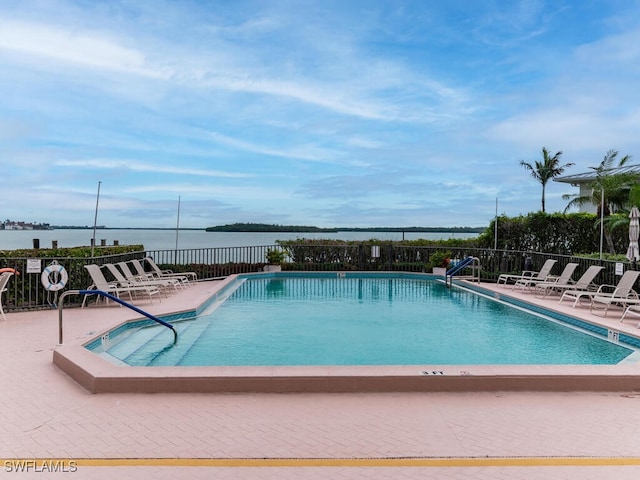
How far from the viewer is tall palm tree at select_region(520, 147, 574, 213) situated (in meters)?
37.8

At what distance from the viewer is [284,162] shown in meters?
29.1

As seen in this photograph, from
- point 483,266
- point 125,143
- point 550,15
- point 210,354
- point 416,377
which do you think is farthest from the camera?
point 125,143

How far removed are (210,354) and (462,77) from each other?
15.0 m

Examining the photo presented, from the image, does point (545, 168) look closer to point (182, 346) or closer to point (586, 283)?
point (586, 283)

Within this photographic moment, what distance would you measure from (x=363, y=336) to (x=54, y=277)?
5.81 m

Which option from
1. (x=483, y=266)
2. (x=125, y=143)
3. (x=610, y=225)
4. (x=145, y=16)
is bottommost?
(x=483, y=266)

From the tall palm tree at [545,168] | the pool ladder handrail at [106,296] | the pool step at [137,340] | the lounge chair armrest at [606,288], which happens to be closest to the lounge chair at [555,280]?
the lounge chair armrest at [606,288]

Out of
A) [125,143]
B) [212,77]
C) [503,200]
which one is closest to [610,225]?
[503,200]

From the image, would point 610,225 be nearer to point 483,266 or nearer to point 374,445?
point 483,266

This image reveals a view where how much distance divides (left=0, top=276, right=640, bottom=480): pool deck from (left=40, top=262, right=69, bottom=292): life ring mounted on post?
3.56 metres

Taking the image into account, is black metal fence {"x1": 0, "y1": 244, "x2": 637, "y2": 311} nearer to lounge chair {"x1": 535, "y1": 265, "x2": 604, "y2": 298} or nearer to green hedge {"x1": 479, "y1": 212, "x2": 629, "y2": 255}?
lounge chair {"x1": 535, "y1": 265, "x2": 604, "y2": 298}

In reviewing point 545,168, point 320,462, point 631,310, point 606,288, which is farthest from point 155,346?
point 545,168

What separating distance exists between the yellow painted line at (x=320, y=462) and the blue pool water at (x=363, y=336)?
3187 millimetres

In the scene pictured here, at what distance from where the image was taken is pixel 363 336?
8.62 metres
